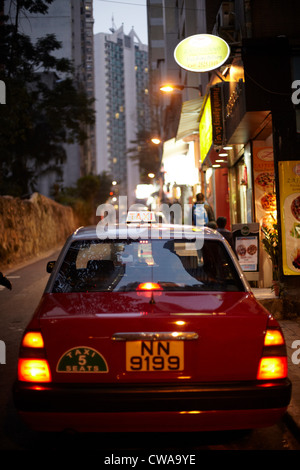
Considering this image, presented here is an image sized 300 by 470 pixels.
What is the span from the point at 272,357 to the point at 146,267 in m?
1.25

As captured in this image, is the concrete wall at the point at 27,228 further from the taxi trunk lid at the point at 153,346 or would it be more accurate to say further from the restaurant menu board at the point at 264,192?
the taxi trunk lid at the point at 153,346

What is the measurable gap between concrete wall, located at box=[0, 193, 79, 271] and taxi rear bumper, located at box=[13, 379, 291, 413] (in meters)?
16.1

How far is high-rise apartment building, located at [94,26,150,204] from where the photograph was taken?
169 m

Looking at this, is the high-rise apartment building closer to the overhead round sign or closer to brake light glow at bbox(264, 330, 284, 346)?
the overhead round sign

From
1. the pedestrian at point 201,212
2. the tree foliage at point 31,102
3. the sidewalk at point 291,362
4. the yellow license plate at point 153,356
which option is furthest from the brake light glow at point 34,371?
the tree foliage at point 31,102

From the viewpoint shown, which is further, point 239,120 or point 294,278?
point 239,120

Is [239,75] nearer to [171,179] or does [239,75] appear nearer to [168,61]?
[171,179]

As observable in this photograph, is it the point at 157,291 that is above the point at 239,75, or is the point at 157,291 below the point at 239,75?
below

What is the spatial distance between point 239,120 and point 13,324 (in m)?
5.66

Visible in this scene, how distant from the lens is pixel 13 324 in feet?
27.2
